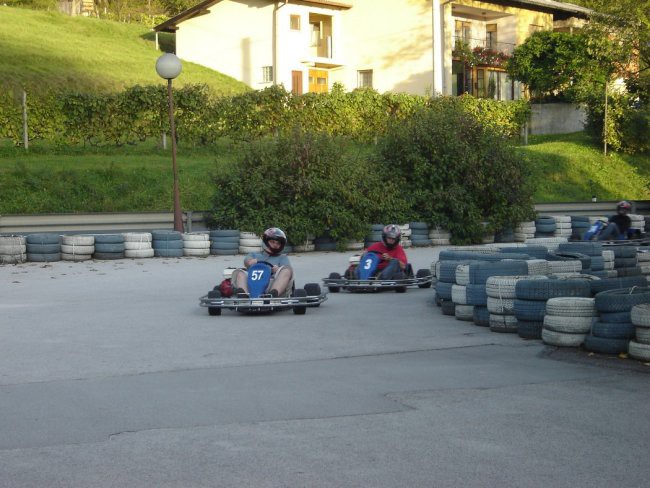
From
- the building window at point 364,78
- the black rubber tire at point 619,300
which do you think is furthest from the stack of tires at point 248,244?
the building window at point 364,78

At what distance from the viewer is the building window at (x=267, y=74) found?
4525 cm

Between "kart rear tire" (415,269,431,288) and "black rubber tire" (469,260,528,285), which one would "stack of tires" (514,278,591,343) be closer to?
"black rubber tire" (469,260,528,285)

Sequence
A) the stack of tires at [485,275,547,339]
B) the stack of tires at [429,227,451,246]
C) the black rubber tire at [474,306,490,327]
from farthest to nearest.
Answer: the stack of tires at [429,227,451,246]
the black rubber tire at [474,306,490,327]
the stack of tires at [485,275,547,339]

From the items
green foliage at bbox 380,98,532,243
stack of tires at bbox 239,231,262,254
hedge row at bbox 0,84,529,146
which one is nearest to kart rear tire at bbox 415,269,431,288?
stack of tires at bbox 239,231,262,254

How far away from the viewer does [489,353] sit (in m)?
8.55

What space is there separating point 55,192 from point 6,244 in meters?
5.62

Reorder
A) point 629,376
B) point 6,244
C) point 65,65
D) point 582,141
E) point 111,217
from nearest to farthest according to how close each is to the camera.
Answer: point 629,376 < point 6,244 < point 111,217 < point 582,141 < point 65,65

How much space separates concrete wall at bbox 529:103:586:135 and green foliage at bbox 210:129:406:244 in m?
22.9

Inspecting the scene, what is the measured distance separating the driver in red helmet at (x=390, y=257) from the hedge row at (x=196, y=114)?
11.3 m

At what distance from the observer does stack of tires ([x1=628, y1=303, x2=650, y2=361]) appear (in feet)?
25.3

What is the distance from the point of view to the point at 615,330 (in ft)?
26.9

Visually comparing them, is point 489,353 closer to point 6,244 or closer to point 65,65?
point 6,244

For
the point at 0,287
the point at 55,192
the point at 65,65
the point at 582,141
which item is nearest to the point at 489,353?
the point at 0,287

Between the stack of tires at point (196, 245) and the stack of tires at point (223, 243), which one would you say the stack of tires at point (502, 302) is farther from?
the stack of tires at point (223, 243)
